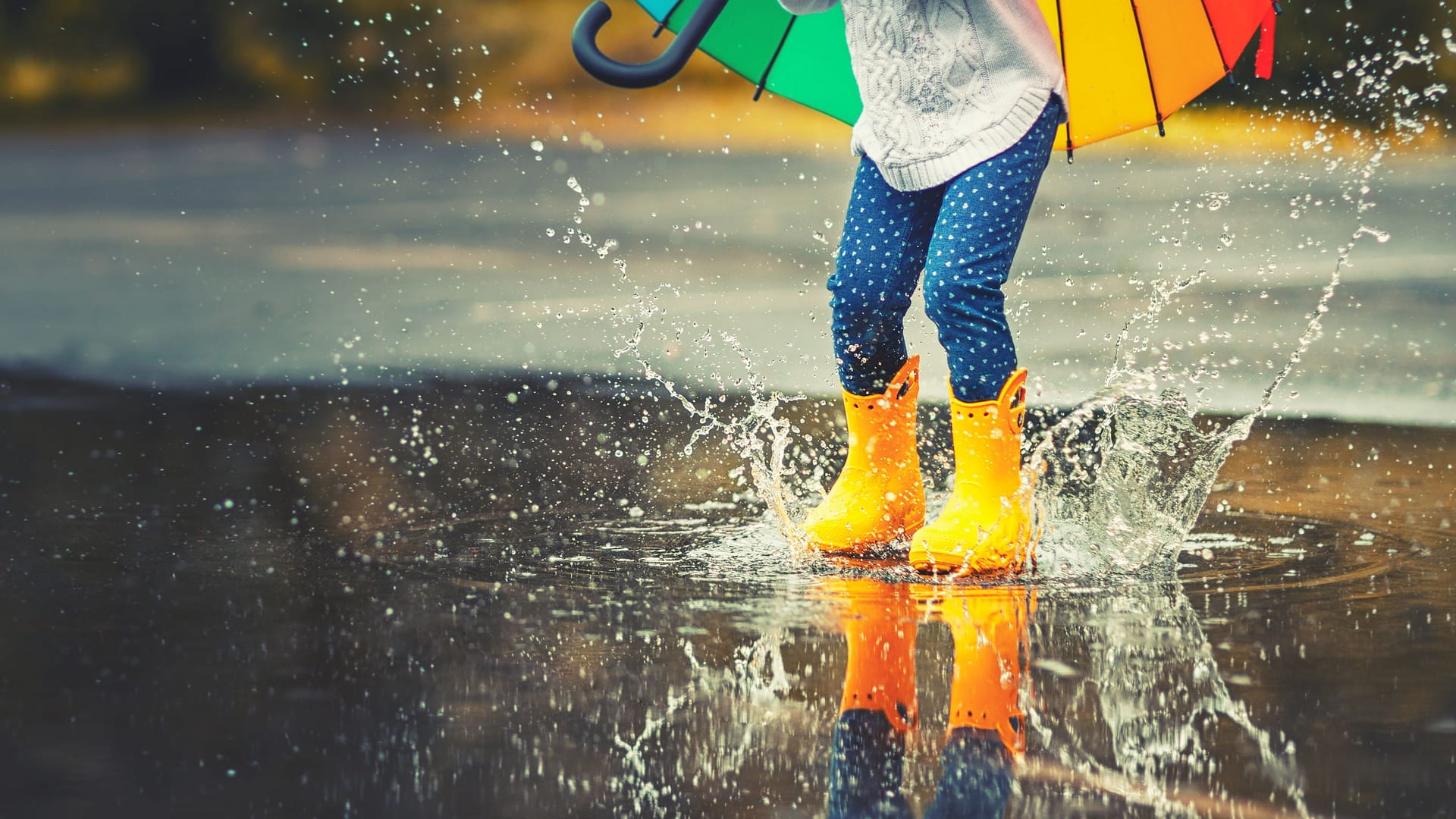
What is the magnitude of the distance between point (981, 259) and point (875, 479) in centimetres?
67

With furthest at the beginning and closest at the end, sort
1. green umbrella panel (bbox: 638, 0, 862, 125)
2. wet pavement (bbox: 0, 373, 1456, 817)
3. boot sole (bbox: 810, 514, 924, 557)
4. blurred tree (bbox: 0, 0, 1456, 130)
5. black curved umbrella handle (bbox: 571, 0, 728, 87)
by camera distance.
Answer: blurred tree (bbox: 0, 0, 1456, 130), green umbrella panel (bbox: 638, 0, 862, 125), boot sole (bbox: 810, 514, 924, 557), black curved umbrella handle (bbox: 571, 0, 728, 87), wet pavement (bbox: 0, 373, 1456, 817)

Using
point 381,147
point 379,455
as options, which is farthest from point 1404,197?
point 379,455

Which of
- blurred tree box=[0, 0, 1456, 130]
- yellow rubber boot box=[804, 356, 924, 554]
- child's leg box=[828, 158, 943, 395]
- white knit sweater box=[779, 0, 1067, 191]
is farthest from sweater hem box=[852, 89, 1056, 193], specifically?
blurred tree box=[0, 0, 1456, 130]

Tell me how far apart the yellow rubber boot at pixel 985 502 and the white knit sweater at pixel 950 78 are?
47cm

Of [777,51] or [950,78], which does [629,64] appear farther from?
[777,51]

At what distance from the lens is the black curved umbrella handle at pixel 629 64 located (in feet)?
10.9

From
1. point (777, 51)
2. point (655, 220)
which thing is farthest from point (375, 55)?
point (777, 51)

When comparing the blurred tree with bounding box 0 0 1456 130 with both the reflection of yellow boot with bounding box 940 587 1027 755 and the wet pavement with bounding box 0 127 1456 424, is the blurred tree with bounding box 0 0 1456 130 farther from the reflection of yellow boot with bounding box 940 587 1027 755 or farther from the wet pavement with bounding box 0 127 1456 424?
the reflection of yellow boot with bounding box 940 587 1027 755

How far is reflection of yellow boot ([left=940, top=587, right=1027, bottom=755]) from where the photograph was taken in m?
2.86

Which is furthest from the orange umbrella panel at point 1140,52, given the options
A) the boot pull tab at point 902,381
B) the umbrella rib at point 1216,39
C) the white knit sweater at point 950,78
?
the boot pull tab at point 902,381

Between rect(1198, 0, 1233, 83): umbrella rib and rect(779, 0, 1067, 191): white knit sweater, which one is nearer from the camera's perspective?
rect(779, 0, 1067, 191): white knit sweater

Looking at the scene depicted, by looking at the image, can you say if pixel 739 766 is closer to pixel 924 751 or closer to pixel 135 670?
pixel 924 751

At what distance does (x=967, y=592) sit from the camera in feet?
12.3

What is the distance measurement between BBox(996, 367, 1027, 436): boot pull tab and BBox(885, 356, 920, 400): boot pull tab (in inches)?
10.9
